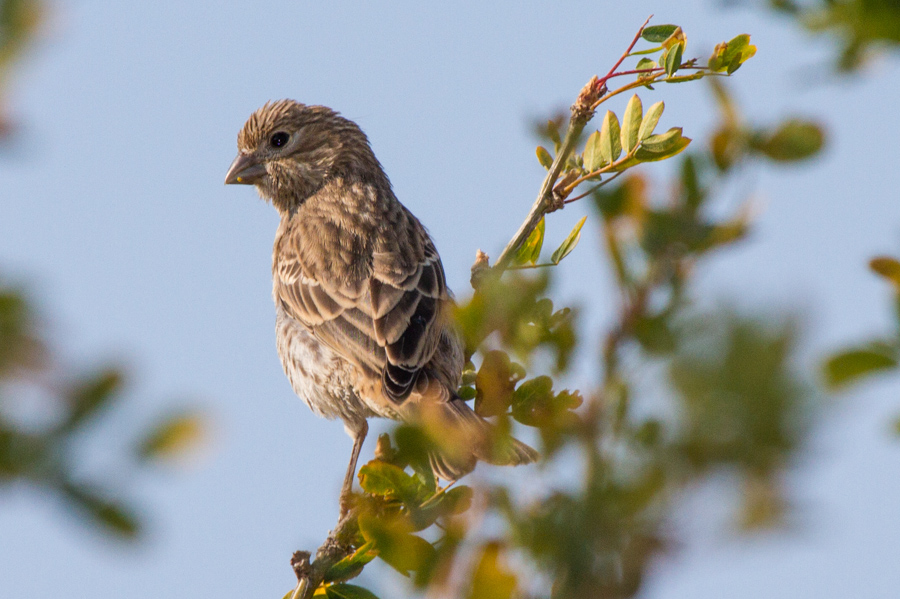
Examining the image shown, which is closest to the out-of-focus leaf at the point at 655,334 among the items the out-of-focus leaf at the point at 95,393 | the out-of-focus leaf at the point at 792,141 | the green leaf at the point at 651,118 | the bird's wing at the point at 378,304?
the out-of-focus leaf at the point at 792,141

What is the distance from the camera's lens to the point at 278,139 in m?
7.74

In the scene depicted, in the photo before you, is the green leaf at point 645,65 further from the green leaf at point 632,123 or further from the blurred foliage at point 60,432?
the blurred foliage at point 60,432

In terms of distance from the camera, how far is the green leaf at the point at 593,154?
3.58m

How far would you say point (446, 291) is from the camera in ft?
20.2

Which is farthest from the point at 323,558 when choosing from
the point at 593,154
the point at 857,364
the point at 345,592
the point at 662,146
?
the point at 857,364

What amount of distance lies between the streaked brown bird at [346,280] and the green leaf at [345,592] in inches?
26.5

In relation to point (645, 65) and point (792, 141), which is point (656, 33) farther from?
point (792, 141)

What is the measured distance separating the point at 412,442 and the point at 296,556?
8.08ft

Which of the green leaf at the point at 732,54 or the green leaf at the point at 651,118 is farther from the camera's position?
the green leaf at the point at 651,118

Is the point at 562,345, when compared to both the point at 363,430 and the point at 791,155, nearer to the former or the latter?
the point at 791,155

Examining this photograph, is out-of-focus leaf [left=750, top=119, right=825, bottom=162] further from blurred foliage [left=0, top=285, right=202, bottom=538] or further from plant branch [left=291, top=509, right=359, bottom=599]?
plant branch [left=291, top=509, right=359, bottom=599]

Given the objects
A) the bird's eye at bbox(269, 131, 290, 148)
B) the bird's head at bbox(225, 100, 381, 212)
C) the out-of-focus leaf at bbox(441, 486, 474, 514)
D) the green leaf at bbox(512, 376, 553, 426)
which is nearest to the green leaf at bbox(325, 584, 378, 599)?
the out-of-focus leaf at bbox(441, 486, 474, 514)

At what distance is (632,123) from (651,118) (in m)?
0.08

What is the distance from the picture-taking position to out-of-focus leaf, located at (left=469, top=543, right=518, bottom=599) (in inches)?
49.1
